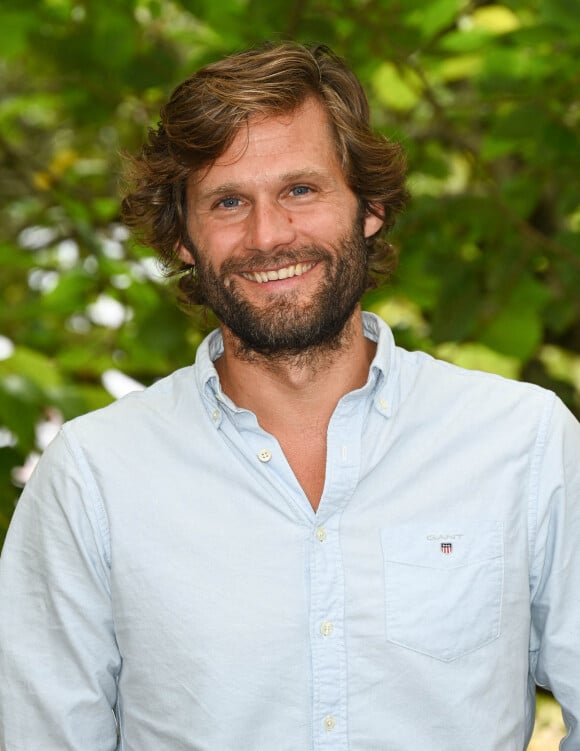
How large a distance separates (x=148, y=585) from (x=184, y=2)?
140 centimetres

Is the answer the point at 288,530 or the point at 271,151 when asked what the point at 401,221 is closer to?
the point at 271,151

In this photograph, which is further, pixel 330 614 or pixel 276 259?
pixel 276 259

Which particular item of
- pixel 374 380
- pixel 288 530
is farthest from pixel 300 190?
pixel 288 530

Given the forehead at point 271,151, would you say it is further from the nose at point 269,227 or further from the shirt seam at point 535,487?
the shirt seam at point 535,487

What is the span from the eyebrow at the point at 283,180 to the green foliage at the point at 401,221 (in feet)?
1.77

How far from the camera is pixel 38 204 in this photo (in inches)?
130

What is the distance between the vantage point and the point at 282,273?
188 centimetres

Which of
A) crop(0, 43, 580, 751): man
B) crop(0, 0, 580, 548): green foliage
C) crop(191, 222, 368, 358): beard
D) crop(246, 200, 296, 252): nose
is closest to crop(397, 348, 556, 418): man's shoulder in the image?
crop(0, 43, 580, 751): man

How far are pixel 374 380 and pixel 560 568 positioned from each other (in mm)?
402

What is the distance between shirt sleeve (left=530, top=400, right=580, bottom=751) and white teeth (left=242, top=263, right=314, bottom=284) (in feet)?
1.51

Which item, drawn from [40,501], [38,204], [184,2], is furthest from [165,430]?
[38,204]

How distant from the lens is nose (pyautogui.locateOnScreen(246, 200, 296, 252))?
1864mm

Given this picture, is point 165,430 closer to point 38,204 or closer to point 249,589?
point 249,589

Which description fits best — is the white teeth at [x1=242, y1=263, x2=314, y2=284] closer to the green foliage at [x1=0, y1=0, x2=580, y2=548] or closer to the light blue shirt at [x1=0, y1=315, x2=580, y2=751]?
the light blue shirt at [x1=0, y1=315, x2=580, y2=751]
